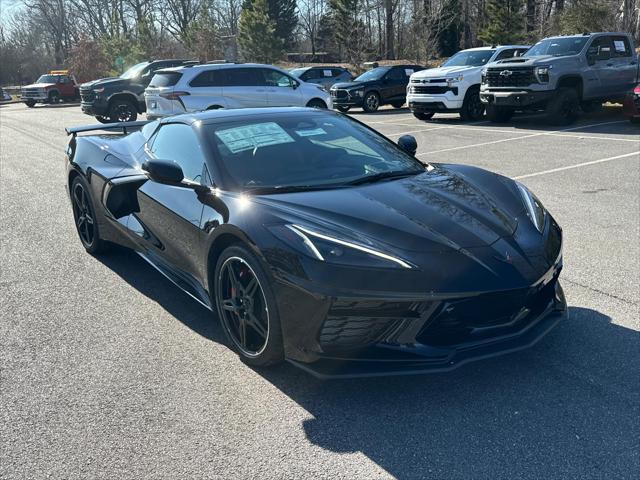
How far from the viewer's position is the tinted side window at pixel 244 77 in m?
15.0

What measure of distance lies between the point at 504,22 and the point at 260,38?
64.6 ft

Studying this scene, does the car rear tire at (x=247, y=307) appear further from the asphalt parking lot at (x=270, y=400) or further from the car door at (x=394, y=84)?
the car door at (x=394, y=84)

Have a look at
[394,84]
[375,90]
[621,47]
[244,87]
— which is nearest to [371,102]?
[375,90]

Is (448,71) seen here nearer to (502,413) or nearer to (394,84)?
(394,84)

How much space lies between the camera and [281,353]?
3.16 m

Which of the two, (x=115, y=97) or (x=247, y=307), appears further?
(x=115, y=97)

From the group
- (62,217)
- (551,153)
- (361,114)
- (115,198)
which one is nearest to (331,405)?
(115,198)

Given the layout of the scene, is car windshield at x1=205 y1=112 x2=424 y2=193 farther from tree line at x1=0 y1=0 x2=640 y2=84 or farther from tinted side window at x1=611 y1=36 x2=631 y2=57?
tree line at x1=0 y1=0 x2=640 y2=84

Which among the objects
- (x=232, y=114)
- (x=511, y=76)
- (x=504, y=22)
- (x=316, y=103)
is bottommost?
(x=316, y=103)

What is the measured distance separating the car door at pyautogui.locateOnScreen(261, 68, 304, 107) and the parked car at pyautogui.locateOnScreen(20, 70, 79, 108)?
2525 centimetres

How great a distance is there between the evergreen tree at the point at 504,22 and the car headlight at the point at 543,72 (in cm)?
2646

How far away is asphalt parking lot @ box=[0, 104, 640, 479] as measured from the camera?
262cm

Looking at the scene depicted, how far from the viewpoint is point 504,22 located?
1522 inches

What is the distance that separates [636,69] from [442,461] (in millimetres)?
15347
